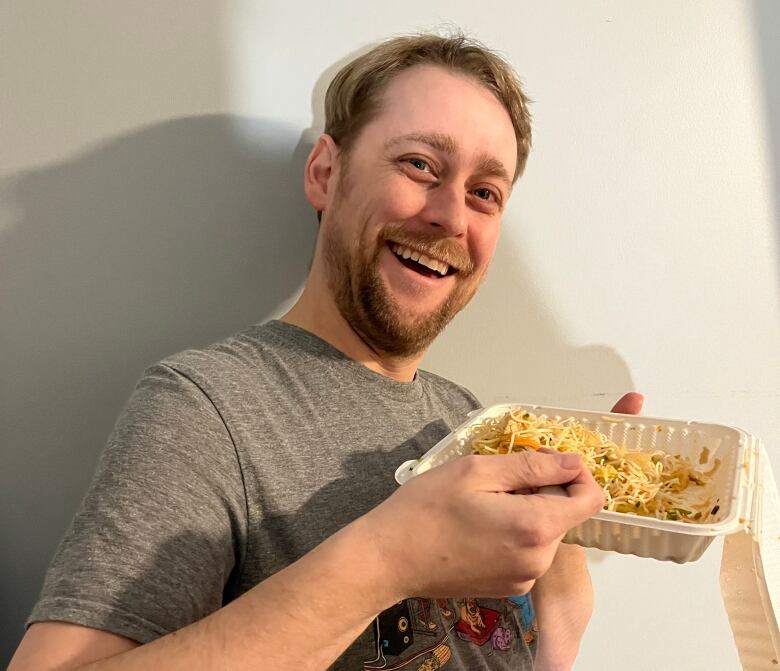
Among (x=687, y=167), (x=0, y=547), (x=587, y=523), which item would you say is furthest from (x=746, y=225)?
(x=0, y=547)

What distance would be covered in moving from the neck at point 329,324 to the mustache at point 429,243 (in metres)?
0.16

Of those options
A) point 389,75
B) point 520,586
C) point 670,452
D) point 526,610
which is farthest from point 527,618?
point 389,75

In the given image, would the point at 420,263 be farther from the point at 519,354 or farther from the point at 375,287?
the point at 519,354

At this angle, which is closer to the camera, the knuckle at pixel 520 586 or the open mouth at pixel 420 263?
the knuckle at pixel 520 586

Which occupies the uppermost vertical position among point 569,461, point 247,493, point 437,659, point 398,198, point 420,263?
point 398,198

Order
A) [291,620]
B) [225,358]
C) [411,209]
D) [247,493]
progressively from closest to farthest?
[291,620]
[247,493]
[225,358]
[411,209]

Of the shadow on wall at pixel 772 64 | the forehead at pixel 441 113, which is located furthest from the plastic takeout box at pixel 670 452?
the shadow on wall at pixel 772 64

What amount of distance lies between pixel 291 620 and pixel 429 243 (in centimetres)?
65

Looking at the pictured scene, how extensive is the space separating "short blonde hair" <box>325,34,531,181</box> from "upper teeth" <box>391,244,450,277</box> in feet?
0.73

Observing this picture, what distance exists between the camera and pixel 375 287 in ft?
3.34

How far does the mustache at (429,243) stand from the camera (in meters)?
1.01

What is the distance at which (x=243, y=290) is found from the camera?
1207mm

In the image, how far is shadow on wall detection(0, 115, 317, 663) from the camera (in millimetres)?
1091

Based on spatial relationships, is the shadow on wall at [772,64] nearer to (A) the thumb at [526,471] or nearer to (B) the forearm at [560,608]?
(B) the forearm at [560,608]
